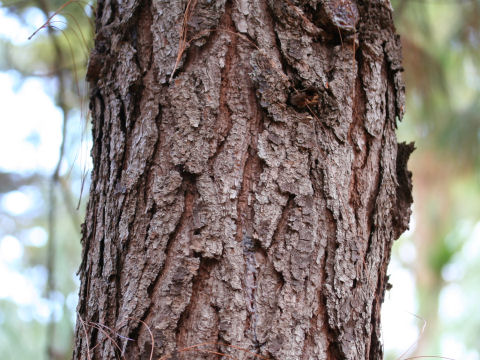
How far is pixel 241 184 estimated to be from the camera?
66cm

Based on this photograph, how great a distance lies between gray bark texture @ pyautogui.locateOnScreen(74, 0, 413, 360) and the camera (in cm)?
63

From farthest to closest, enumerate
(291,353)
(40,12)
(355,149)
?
(40,12), (355,149), (291,353)

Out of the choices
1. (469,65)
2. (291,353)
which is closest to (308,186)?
(291,353)

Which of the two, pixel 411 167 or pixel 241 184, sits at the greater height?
pixel 411 167

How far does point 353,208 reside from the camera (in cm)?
71

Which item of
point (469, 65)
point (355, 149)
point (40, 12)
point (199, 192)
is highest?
point (469, 65)

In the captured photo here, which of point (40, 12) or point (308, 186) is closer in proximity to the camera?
point (308, 186)

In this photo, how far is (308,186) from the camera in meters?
0.67

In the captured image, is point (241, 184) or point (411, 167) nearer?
point (241, 184)

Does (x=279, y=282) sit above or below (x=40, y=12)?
below

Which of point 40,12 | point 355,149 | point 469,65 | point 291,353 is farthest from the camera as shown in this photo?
point 469,65

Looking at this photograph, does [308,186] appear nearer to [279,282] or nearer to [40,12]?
[279,282]

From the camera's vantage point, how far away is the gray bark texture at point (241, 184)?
2.07ft

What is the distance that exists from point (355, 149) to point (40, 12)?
4.25ft
